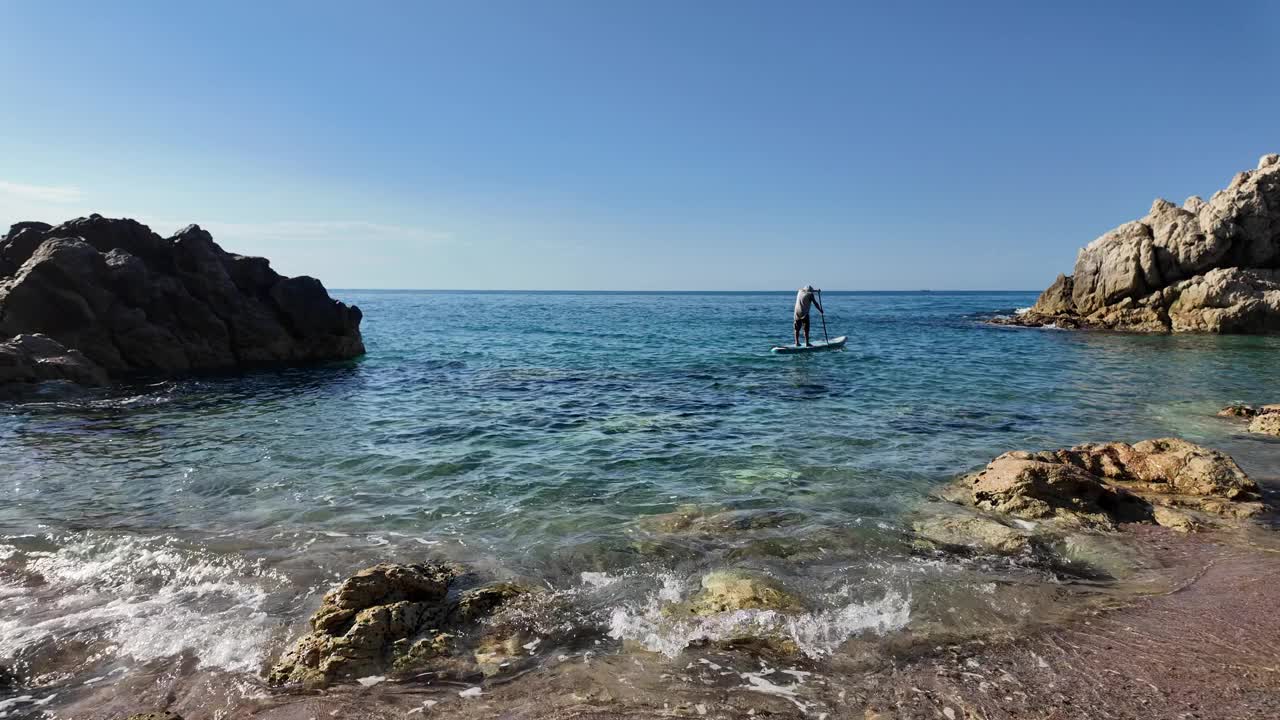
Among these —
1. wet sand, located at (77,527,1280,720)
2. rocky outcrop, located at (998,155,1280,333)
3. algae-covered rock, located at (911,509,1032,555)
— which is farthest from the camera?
rocky outcrop, located at (998,155,1280,333)

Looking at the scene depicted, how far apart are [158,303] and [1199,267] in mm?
54131

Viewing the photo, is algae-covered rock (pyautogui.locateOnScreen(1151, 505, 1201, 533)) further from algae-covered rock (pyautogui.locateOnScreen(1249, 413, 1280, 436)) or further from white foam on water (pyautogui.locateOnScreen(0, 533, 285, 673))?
white foam on water (pyautogui.locateOnScreen(0, 533, 285, 673))

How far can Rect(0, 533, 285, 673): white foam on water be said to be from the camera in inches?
203

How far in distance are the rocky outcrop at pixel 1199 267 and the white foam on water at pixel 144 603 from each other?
4628cm

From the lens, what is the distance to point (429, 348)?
1236 inches

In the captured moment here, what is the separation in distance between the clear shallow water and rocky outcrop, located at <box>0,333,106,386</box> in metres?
1.37

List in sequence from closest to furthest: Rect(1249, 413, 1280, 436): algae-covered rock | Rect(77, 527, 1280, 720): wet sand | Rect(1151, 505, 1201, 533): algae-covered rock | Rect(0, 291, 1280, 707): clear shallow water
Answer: Rect(77, 527, 1280, 720): wet sand, Rect(0, 291, 1280, 707): clear shallow water, Rect(1151, 505, 1201, 533): algae-covered rock, Rect(1249, 413, 1280, 436): algae-covered rock

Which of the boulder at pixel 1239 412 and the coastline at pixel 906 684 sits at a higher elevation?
the boulder at pixel 1239 412

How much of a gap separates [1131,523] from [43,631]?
11332 mm

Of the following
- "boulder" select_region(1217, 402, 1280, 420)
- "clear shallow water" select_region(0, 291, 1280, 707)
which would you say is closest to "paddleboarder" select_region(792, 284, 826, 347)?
"clear shallow water" select_region(0, 291, 1280, 707)

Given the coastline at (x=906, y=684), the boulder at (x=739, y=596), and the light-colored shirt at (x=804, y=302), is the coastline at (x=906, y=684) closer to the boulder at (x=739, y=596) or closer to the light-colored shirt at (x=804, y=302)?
the boulder at (x=739, y=596)

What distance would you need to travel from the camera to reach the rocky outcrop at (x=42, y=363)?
1630 cm

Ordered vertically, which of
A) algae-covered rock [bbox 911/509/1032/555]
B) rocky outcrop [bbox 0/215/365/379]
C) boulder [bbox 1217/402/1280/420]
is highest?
rocky outcrop [bbox 0/215/365/379]

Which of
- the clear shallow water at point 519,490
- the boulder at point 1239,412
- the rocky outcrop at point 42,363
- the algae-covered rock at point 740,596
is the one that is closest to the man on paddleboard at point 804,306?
the clear shallow water at point 519,490
